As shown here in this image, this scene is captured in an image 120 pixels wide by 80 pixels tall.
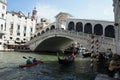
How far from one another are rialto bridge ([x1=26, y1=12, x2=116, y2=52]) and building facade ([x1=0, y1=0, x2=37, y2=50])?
14.5 feet

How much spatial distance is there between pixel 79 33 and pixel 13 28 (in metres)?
19.9

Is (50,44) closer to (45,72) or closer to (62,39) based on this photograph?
(62,39)

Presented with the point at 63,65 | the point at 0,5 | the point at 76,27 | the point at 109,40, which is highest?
the point at 0,5

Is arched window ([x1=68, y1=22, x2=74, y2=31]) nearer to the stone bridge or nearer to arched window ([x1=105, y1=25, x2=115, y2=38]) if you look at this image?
the stone bridge

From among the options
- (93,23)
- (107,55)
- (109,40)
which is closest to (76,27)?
(93,23)

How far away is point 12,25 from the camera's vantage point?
4369 cm

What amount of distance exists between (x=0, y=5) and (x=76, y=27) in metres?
15.1

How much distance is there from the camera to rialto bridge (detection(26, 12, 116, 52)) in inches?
953

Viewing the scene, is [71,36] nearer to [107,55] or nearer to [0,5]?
[107,55]

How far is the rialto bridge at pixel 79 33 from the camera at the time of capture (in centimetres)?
2420

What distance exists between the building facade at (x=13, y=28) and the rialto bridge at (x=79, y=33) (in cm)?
442

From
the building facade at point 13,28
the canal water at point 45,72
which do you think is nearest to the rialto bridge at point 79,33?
the building facade at point 13,28

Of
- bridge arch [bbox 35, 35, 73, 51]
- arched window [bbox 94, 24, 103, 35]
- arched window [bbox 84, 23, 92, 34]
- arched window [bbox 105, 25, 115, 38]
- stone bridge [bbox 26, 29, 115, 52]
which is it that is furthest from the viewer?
bridge arch [bbox 35, 35, 73, 51]

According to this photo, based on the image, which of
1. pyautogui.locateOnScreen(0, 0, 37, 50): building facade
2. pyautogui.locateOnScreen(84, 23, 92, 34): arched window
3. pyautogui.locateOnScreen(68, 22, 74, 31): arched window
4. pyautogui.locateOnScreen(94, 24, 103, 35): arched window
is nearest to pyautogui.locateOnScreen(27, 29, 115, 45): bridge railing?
pyautogui.locateOnScreen(84, 23, 92, 34): arched window
